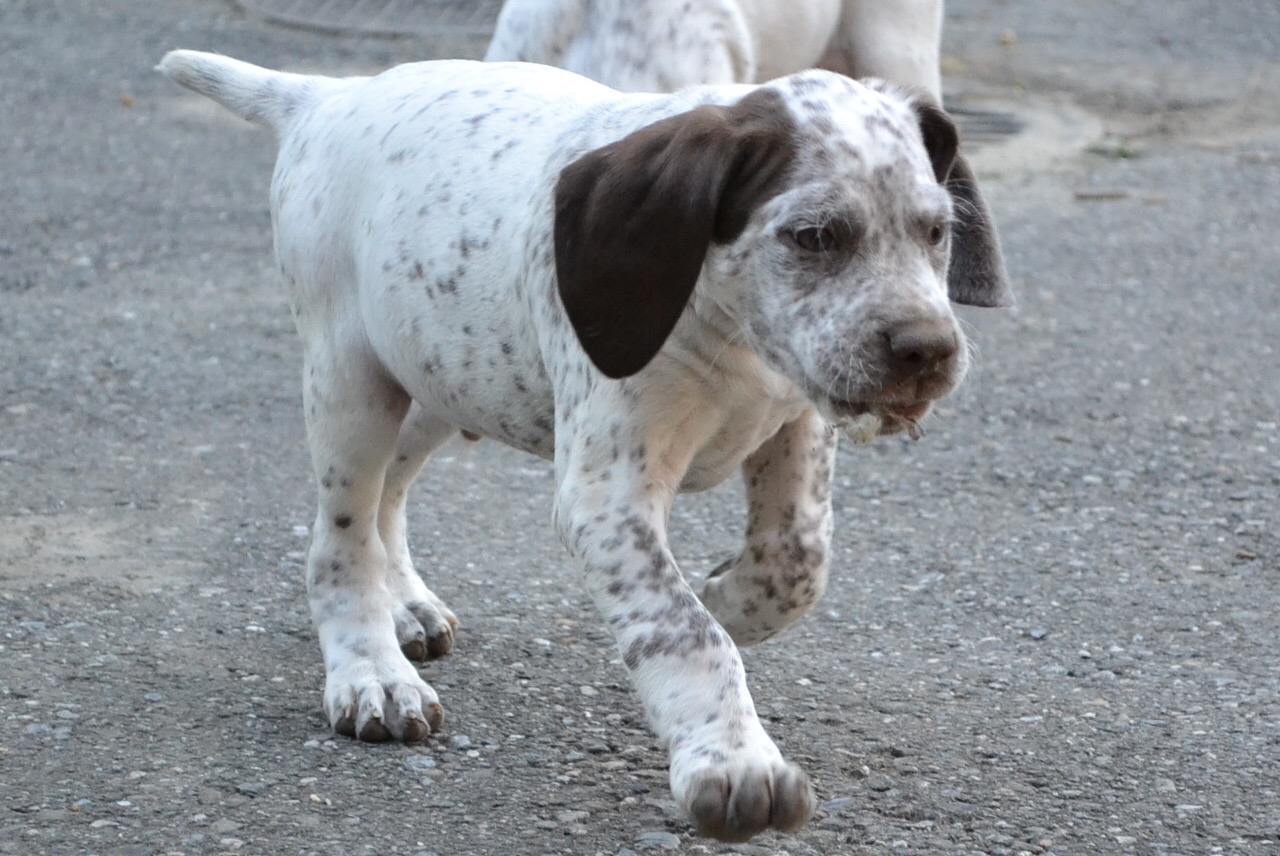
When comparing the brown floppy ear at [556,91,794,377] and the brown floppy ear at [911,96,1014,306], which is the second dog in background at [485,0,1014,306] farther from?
the brown floppy ear at [556,91,794,377]

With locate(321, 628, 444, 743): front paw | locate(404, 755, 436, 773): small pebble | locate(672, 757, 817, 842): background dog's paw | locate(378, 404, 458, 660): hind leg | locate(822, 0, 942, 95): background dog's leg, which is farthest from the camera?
locate(822, 0, 942, 95): background dog's leg

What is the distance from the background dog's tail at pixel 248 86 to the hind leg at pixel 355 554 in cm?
69

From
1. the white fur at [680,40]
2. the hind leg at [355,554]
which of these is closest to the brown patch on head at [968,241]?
the hind leg at [355,554]

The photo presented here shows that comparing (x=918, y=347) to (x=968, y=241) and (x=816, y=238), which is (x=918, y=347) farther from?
(x=968, y=241)

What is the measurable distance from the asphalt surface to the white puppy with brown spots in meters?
0.33

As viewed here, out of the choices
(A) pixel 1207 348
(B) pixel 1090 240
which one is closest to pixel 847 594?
(A) pixel 1207 348

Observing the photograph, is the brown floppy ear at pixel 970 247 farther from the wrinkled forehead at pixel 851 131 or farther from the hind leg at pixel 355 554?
the hind leg at pixel 355 554

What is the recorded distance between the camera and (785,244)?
10.6ft

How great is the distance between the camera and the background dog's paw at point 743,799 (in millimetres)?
3020

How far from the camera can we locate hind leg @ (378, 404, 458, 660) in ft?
14.7

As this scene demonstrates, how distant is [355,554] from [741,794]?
152 centimetres

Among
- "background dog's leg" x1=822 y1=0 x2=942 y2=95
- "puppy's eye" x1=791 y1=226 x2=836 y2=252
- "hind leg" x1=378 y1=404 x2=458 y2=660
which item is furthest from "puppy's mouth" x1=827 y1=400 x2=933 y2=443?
"background dog's leg" x1=822 y1=0 x2=942 y2=95

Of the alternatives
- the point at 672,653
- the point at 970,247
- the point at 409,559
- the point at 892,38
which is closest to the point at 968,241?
the point at 970,247

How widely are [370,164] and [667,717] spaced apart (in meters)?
1.51
